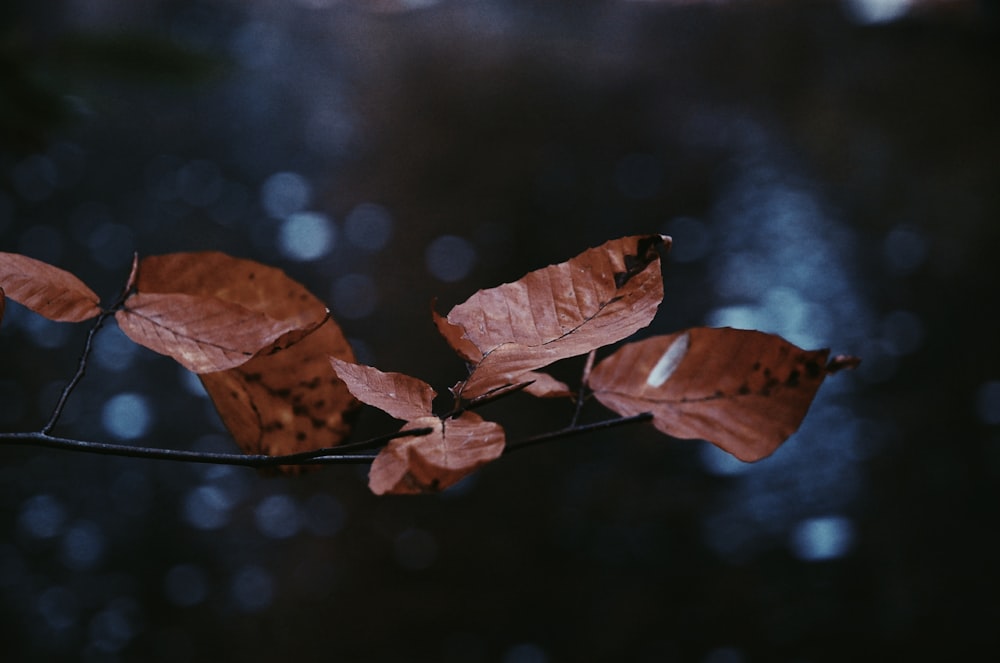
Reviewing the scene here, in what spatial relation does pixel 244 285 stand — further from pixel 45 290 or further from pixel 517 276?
pixel 517 276

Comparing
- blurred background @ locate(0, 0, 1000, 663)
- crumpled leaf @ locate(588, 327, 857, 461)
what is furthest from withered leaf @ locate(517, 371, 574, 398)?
blurred background @ locate(0, 0, 1000, 663)

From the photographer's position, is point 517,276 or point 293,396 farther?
point 517,276

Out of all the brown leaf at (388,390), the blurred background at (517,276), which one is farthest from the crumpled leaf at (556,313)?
the blurred background at (517,276)

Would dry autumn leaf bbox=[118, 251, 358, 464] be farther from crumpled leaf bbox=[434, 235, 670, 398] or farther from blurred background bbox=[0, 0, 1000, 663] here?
blurred background bbox=[0, 0, 1000, 663]

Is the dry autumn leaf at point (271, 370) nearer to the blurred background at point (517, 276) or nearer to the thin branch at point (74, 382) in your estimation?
the thin branch at point (74, 382)

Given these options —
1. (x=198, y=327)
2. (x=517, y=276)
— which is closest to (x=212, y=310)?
(x=198, y=327)

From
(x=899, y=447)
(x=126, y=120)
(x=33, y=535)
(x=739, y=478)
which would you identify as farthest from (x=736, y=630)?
(x=126, y=120)

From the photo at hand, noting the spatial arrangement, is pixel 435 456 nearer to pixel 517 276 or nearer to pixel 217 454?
pixel 217 454
